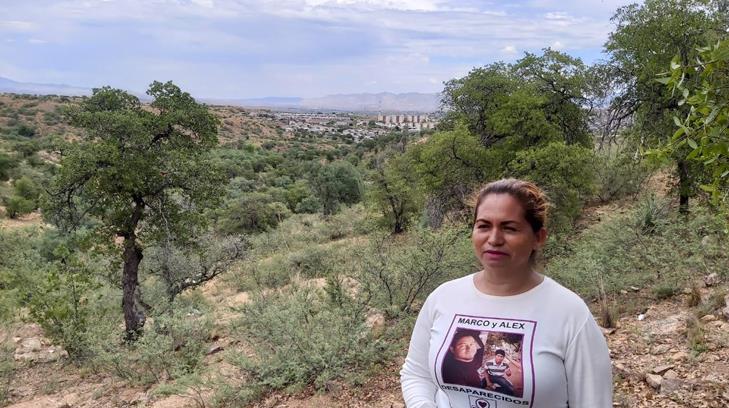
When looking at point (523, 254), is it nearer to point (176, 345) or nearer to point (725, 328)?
point (725, 328)

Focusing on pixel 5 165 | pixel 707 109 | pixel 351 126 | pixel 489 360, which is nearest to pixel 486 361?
pixel 489 360

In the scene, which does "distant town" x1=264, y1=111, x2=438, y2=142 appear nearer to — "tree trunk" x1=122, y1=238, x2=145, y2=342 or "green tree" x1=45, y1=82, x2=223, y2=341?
"green tree" x1=45, y1=82, x2=223, y2=341

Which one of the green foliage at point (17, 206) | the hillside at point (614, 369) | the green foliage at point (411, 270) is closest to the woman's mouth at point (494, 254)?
the hillside at point (614, 369)

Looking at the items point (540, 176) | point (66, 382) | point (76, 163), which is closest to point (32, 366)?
point (66, 382)

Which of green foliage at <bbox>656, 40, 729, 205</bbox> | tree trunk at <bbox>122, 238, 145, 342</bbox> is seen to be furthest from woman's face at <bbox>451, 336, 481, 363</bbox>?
tree trunk at <bbox>122, 238, 145, 342</bbox>

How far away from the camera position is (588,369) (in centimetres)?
142

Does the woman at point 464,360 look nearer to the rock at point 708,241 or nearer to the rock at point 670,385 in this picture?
the rock at point 670,385

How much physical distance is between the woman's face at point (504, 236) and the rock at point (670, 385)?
281 cm

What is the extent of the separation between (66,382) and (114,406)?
7.12ft

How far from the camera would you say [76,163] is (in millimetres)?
7629

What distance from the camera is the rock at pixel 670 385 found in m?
3.61

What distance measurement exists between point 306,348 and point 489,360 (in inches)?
157

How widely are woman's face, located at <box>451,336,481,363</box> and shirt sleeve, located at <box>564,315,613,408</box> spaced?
0.85 feet

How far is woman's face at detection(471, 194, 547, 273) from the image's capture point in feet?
5.20
